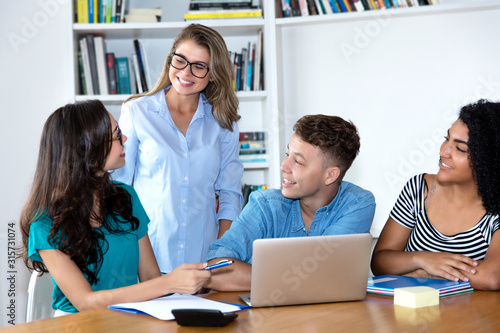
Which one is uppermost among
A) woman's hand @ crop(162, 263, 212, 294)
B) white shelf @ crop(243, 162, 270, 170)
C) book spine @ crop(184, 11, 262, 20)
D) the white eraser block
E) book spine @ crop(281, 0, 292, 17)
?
book spine @ crop(281, 0, 292, 17)

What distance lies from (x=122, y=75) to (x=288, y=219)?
A: 160 cm

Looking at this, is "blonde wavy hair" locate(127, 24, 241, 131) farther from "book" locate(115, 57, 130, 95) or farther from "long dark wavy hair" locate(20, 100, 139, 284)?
"book" locate(115, 57, 130, 95)

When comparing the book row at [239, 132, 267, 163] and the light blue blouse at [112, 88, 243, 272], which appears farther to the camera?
the book row at [239, 132, 267, 163]

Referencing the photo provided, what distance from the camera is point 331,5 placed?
3188 mm

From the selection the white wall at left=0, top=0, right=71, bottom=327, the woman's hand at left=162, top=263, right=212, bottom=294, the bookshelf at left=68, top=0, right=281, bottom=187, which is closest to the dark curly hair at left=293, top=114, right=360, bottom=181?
the woman's hand at left=162, top=263, right=212, bottom=294

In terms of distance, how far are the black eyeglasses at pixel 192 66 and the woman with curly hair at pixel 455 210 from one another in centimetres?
93

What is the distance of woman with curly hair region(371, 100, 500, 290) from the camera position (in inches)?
72.8

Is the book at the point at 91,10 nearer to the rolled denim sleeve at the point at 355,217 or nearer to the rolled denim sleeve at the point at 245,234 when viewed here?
the rolled denim sleeve at the point at 245,234

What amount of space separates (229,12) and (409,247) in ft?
5.60

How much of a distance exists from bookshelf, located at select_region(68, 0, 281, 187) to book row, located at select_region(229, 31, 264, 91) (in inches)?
1.8

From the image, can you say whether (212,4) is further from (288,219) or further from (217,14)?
(288,219)

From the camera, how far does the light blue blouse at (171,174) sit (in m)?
2.25

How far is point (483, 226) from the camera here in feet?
6.15

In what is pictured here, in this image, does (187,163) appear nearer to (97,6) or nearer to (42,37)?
(97,6)
